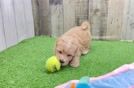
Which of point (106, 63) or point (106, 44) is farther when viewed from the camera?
point (106, 44)

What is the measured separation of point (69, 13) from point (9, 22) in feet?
1.88

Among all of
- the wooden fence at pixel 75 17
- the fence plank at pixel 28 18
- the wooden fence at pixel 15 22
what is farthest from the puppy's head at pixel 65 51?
the fence plank at pixel 28 18

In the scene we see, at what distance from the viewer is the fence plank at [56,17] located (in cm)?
211

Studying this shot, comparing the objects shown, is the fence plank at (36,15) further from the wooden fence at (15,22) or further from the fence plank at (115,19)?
the fence plank at (115,19)

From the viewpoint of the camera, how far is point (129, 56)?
5.48ft

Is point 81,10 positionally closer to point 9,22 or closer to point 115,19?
point 115,19

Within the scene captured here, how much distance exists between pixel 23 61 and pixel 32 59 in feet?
0.23

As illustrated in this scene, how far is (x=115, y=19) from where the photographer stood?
2.09 m

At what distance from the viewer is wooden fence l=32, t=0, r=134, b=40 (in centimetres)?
206

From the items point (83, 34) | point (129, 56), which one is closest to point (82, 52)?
point (83, 34)

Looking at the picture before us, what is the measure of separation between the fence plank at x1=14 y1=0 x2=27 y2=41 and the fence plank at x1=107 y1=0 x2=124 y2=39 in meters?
0.77

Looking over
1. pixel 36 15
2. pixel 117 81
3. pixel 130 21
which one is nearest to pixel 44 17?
pixel 36 15

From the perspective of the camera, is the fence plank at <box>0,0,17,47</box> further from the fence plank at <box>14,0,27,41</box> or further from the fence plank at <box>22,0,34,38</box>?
the fence plank at <box>22,0,34,38</box>

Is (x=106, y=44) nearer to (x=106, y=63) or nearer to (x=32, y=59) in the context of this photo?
(x=106, y=63)
